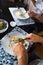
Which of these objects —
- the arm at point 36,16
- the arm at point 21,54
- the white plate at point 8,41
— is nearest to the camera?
the arm at point 21,54

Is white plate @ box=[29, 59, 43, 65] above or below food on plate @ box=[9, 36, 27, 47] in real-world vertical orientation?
below

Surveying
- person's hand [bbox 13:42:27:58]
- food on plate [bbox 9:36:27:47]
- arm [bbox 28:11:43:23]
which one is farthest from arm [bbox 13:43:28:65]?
arm [bbox 28:11:43:23]

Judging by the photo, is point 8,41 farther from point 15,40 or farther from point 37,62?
point 37,62

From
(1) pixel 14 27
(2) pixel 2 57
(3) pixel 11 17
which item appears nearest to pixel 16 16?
(3) pixel 11 17

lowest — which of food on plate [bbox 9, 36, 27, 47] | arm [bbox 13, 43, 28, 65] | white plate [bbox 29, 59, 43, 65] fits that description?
white plate [bbox 29, 59, 43, 65]

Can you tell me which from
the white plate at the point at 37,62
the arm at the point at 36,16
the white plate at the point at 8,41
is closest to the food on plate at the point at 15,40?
the white plate at the point at 8,41

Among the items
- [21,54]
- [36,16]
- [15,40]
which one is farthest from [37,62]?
[36,16]

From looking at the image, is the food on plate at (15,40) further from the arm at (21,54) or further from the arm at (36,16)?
the arm at (36,16)

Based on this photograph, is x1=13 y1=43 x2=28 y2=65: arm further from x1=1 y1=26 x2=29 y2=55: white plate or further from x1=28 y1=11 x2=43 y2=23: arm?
x1=28 y1=11 x2=43 y2=23: arm

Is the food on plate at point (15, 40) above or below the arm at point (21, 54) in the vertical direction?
below

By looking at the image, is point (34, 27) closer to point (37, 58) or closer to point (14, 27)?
point (14, 27)

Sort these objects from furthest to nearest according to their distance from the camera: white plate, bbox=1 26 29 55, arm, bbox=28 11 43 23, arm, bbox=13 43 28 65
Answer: arm, bbox=28 11 43 23, white plate, bbox=1 26 29 55, arm, bbox=13 43 28 65

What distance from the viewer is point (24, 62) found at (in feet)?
2.81

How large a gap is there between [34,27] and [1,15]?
1.08 feet
